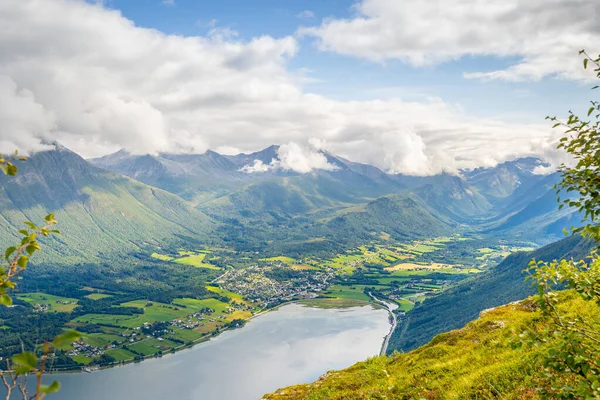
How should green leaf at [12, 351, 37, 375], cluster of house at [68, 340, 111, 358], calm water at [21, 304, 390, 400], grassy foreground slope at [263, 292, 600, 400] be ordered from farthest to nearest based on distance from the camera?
cluster of house at [68, 340, 111, 358] < calm water at [21, 304, 390, 400] < grassy foreground slope at [263, 292, 600, 400] < green leaf at [12, 351, 37, 375]

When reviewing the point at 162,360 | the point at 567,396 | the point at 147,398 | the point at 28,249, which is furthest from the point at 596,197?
the point at 162,360

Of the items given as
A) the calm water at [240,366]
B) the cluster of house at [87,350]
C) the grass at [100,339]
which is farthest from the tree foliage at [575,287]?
the grass at [100,339]

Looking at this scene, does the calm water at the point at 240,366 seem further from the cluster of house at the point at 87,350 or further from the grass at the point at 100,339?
the grass at the point at 100,339

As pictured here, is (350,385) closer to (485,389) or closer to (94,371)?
(485,389)

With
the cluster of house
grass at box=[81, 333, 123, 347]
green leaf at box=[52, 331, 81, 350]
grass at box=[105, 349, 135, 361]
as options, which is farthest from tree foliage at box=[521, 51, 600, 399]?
grass at box=[81, 333, 123, 347]

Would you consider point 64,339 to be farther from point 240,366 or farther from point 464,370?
point 240,366

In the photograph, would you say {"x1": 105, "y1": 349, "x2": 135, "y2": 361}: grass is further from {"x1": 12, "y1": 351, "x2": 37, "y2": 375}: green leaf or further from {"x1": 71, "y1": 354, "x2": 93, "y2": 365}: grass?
{"x1": 12, "y1": 351, "x2": 37, "y2": 375}: green leaf
